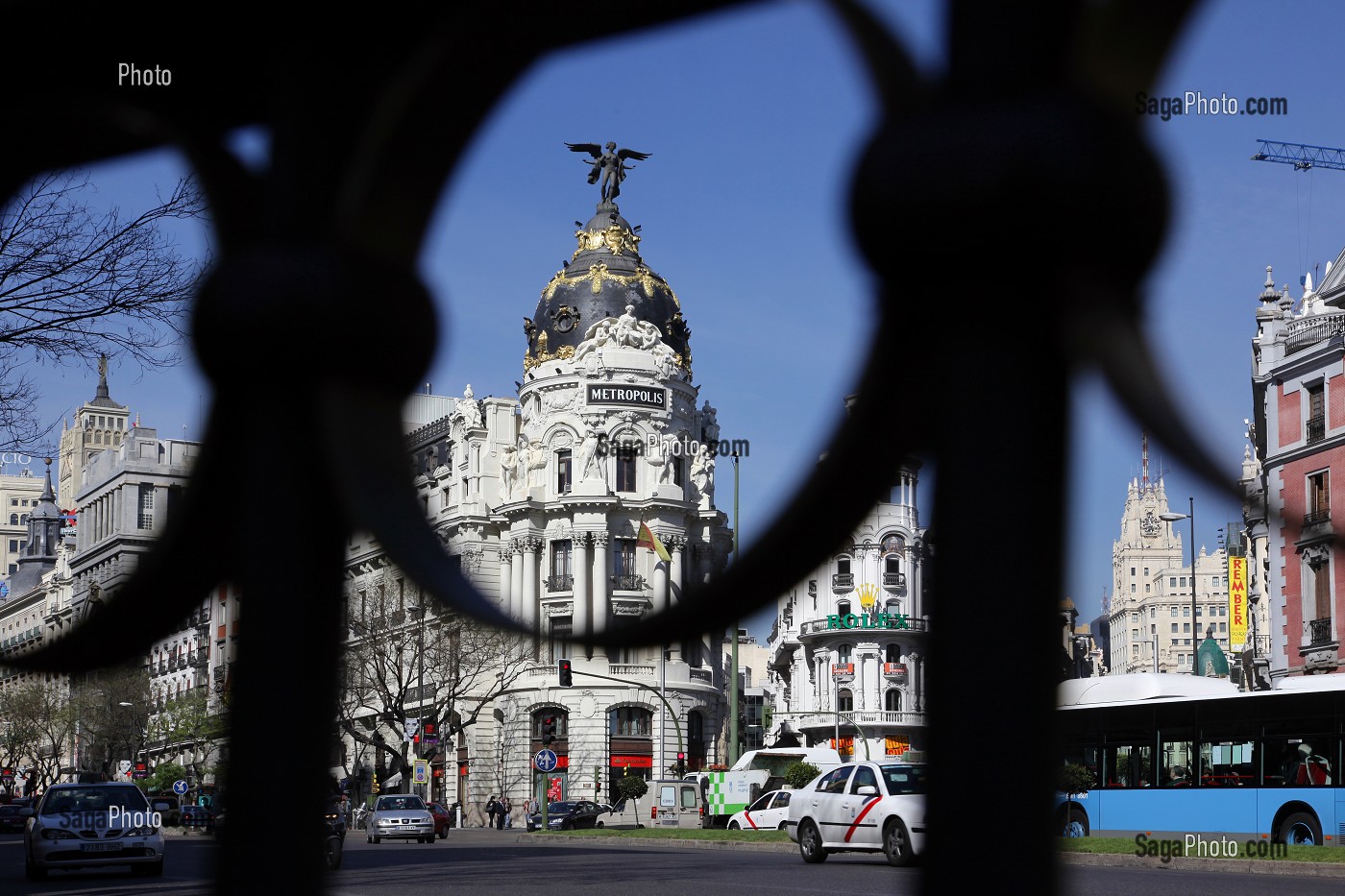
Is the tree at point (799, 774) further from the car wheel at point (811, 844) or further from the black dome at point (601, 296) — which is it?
the black dome at point (601, 296)

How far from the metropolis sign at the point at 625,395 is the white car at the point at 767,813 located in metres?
26.3

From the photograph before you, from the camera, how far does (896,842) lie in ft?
66.8

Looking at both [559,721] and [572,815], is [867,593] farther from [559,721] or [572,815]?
[572,815]

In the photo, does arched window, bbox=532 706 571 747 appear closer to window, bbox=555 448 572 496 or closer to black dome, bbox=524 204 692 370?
window, bbox=555 448 572 496

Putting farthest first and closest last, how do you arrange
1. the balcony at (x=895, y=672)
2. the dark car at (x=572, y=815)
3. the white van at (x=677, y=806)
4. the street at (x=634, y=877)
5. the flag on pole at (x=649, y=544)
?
the balcony at (x=895, y=672) → the dark car at (x=572, y=815) → the white van at (x=677, y=806) → the street at (x=634, y=877) → the flag on pole at (x=649, y=544)

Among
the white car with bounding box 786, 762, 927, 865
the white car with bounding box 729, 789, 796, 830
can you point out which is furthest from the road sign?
the white car with bounding box 786, 762, 927, 865

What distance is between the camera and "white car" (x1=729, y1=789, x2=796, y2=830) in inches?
1431

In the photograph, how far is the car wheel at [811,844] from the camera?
22266 mm

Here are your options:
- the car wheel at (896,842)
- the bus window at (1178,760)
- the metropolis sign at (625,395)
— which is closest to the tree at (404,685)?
the car wheel at (896,842)

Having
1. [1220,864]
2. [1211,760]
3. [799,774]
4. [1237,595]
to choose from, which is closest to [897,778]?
[1220,864]

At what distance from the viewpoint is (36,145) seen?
2.42m

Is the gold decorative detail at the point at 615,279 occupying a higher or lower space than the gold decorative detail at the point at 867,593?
higher

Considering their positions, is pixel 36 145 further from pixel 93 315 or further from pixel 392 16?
pixel 93 315

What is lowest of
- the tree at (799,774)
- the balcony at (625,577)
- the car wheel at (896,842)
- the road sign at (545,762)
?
the tree at (799,774)
